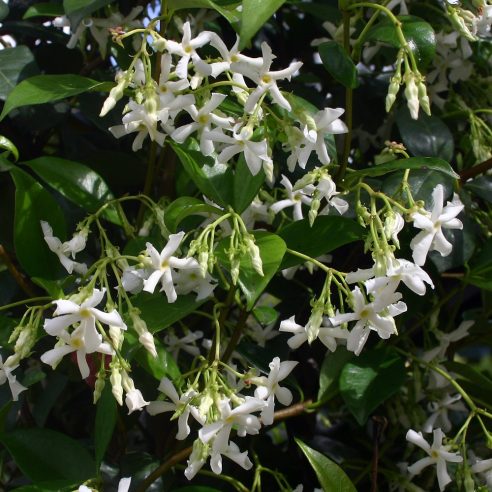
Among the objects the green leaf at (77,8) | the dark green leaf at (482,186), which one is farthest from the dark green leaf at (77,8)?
the dark green leaf at (482,186)

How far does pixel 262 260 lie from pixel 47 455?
31 centimetres

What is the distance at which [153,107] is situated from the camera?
70 cm

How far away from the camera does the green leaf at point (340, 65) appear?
29.2 inches

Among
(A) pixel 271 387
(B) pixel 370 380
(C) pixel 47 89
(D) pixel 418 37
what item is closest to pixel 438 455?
(B) pixel 370 380

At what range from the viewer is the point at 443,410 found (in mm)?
943

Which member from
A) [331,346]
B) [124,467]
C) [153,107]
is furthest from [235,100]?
[124,467]

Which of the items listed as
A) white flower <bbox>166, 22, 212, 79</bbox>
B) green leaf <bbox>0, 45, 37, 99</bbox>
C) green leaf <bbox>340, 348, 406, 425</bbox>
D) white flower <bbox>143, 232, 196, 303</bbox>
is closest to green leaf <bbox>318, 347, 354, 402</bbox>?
green leaf <bbox>340, 348, 406, 425</bbox>

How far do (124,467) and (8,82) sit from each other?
0.43 meters

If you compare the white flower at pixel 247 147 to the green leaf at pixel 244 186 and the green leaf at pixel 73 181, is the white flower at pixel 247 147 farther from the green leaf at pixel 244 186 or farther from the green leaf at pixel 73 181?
the green leaf at pixel 73 181

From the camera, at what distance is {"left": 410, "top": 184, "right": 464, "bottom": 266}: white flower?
71 centimetres

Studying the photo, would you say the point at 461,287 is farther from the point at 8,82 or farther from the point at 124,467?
the point at 8,82

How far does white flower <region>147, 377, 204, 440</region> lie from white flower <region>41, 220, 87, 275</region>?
0.48 feet

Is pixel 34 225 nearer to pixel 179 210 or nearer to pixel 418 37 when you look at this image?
pixel 179 210

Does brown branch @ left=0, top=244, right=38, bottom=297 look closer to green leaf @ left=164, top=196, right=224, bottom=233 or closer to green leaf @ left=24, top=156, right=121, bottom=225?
green leaf @ left=24, top=156, right=121, bottom=225
